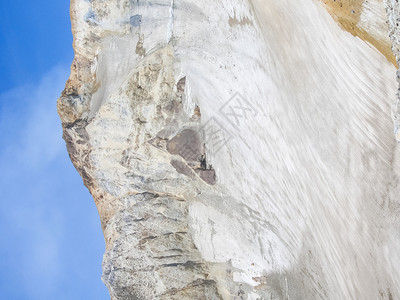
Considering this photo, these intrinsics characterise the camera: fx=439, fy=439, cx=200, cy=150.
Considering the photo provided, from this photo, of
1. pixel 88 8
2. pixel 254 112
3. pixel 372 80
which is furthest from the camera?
Answer: pixel 88 8

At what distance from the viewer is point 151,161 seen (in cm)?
424

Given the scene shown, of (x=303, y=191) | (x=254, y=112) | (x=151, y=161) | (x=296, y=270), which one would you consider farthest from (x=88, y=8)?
(x=296, y=270)

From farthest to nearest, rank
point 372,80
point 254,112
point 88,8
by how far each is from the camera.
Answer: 1. point 88,8
2. point 254,112
3. point 372,80

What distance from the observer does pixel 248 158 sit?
4.17 m

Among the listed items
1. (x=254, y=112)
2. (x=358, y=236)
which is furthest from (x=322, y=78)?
(x=358, y=236)

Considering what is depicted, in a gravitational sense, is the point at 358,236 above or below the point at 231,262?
above

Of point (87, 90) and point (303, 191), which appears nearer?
point (303, 191)

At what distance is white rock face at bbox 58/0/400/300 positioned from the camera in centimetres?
405

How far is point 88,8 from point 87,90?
853mm

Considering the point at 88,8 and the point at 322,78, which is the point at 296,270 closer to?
the point at 322,78

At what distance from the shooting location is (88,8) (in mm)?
4582

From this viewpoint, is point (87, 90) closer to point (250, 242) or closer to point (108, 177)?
point (108, 177)

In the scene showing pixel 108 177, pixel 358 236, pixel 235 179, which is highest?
pixel 358 236

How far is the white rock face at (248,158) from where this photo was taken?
4.05 m
